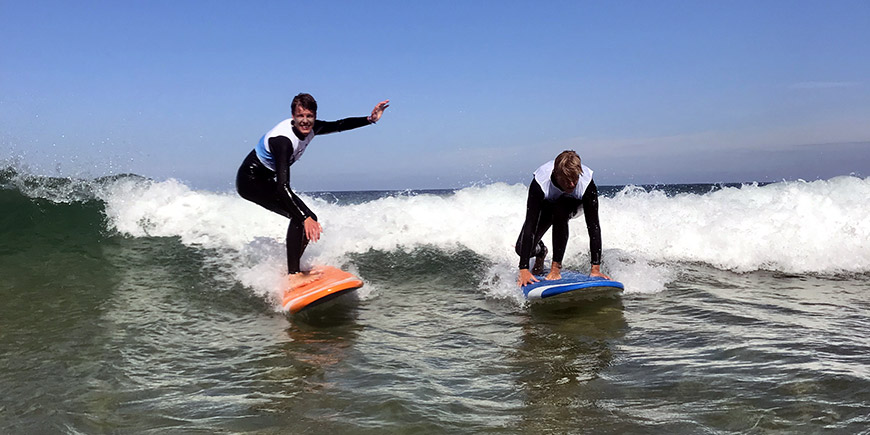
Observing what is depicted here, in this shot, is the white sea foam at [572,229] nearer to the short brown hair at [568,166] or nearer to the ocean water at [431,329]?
the ocean water at [431,329]

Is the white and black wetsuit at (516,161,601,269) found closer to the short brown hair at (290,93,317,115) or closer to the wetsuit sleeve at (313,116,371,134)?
the wetsuit sleeve at (313,116,371,134)

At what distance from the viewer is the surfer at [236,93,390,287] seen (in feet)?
17.4

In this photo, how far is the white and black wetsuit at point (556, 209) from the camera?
550 centimetres

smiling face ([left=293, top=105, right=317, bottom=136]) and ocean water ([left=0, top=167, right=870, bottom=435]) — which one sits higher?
smiling face ([left=293, top=105, right=317, bottom=136])

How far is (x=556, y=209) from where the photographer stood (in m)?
5.77

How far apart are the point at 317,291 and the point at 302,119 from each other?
1.61m

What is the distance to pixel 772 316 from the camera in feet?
15.4

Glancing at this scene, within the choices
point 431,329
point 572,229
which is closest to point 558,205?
point 431,329

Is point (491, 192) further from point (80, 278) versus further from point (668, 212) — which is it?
point (80, 278)

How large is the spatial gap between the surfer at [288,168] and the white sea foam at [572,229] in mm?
855

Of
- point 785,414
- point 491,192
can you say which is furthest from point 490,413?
point 491,192

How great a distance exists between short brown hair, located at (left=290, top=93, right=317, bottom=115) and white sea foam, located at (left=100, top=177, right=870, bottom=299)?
1939 mm

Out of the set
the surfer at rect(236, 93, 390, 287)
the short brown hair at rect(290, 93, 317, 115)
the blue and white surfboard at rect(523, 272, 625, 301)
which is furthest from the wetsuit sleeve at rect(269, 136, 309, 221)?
the blue and white surfboard at rect(523, 272, 625, 301)

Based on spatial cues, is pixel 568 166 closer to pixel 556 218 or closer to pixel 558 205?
pixel 558 205
